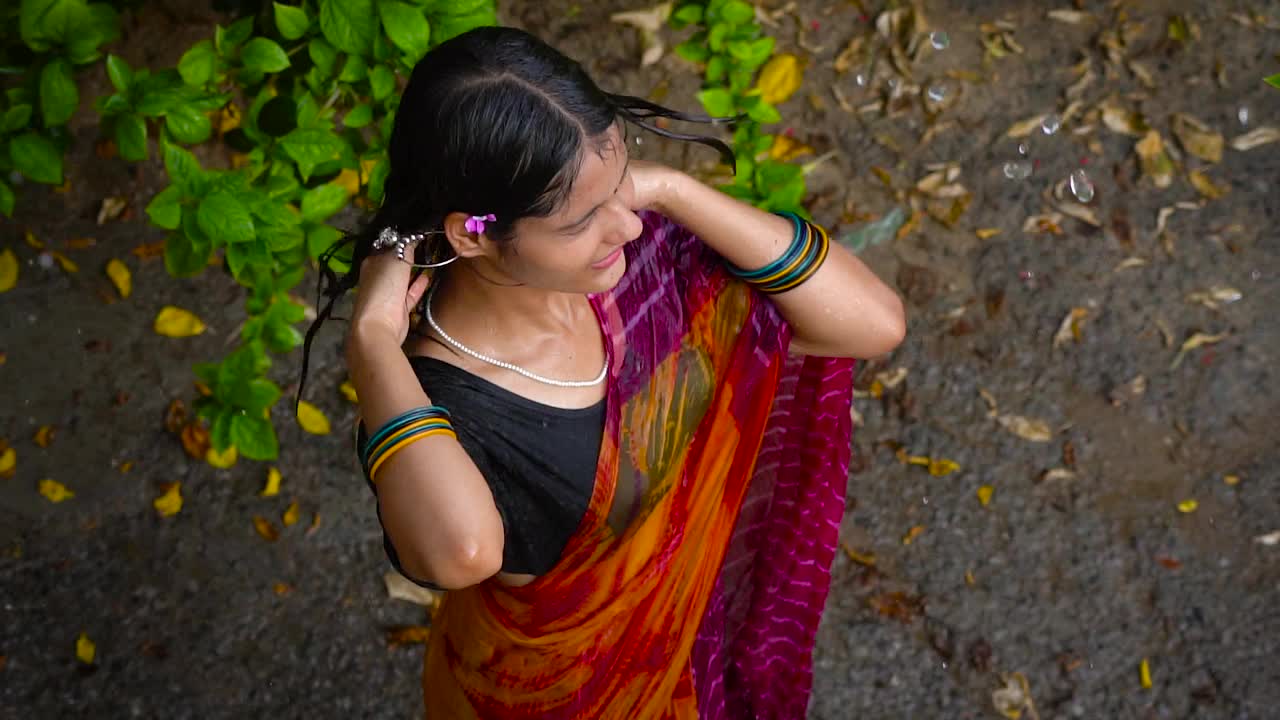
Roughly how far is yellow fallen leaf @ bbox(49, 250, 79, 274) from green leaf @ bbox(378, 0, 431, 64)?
2.19 m

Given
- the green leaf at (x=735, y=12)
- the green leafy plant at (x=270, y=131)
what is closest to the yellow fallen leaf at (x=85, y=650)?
the green leafy plant at (x=270, y=131)

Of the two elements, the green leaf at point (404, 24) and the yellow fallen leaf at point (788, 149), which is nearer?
the green leaf at point (404, 24)

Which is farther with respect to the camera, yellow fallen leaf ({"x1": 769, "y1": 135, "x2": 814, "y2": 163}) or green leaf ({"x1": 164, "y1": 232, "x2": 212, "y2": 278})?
yellow fallen leaf ({"x1": 769, "y1": 135, "x2": 814, "y2": 163})

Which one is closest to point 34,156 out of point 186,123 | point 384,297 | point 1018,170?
point 186,123

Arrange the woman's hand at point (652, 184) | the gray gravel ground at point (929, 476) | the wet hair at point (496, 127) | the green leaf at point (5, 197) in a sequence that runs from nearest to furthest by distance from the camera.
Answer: the wet hair at point (496, 127) → the woman's hand at point (652, 184) → the green leaf at point (5, 197) → the gray gravel ground at point (929, 476)

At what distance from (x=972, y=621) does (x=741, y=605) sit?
0.95m

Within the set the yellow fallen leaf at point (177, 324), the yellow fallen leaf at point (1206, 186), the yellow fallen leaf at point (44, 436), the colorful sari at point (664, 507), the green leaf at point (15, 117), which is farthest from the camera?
the yellow fallen leaf at point (1206, 186)

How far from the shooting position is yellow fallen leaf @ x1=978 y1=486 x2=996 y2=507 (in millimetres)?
3227

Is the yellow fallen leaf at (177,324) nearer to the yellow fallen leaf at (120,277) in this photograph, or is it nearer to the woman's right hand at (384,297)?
the yellow fallen leaf at (120,277)

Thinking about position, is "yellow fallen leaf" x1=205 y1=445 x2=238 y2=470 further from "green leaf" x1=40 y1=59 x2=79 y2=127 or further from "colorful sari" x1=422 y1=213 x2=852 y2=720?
"green leaf" x1=40 y1=59 x2=79 y2=127

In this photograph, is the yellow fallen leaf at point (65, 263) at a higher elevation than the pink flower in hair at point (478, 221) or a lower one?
lower

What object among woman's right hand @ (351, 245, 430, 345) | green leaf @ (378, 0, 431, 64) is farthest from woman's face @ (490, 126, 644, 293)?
green leaf @ (378, 0, 431, 64)

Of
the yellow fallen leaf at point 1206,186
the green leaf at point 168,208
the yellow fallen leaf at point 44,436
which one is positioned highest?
the green leaf at point 168,208

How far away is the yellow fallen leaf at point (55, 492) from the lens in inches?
129
